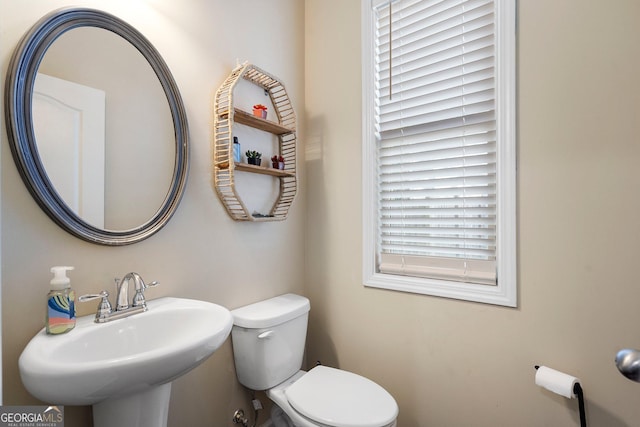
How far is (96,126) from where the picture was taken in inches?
42.3

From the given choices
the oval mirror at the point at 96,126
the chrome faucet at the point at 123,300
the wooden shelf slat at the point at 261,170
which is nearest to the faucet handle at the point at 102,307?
the chrome faucet at the point at 123,300

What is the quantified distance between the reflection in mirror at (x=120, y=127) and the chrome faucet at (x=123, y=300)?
19 cm

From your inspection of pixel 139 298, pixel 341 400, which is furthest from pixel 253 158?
pixel 341 400

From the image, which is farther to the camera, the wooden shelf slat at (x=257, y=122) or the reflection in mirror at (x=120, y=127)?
the wooden shelf slat at (x=257, y=122)

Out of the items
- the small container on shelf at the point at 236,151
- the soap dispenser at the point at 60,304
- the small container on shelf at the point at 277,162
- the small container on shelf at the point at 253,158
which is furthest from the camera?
the small container on shelf at the point at 277,162

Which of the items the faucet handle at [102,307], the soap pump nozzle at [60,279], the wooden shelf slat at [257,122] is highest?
the wooden shelf slat at [257,122]

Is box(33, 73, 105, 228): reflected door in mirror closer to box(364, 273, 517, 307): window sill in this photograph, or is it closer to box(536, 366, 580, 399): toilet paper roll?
box(364, 273, 517, 307): window sill

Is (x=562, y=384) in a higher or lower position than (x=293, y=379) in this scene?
higher

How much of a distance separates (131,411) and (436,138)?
156 cm

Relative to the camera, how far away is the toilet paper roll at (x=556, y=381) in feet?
3.61

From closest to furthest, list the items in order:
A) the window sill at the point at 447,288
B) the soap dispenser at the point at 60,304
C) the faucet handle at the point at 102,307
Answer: the soap dispenser at the point at 60,304 → the faucet handle at the point at 102,307 → the window sill at the point at 447,288

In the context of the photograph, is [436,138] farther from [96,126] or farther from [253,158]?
[96,126]

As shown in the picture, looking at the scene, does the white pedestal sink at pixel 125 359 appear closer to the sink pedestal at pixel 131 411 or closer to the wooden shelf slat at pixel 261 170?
the sink pedestal at pixel 131 411

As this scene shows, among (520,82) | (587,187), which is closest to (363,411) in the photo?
(587,187)
